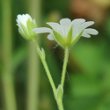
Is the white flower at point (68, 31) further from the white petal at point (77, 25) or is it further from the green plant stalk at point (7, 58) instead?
the green plant stalk at point (7, 58)

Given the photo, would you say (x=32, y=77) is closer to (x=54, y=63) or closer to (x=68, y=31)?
(x=54, y=63)

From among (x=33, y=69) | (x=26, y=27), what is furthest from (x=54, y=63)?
(x=26, y=27)

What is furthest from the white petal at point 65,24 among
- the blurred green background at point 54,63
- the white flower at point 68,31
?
the blurred green background at point 54,63

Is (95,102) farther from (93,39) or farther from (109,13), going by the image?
(109,13)

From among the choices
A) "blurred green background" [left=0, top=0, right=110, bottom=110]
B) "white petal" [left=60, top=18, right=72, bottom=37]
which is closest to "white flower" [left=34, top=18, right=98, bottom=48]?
"white petal" [left=60, top=18, right=72, bottom=37]

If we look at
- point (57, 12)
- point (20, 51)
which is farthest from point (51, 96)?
point (57, 12)
